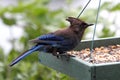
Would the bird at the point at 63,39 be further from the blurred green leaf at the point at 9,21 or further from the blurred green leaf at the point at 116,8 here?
Answer: the blurred green leaf at the point at 9,21

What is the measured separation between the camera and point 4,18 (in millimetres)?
5914

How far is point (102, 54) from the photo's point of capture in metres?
4.01

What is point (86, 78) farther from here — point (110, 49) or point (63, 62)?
A: point (110, 49)

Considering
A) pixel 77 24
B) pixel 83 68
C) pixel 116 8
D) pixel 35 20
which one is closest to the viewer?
pixel 83 68

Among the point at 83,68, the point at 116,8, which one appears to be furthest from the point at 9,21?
the point at 83,68

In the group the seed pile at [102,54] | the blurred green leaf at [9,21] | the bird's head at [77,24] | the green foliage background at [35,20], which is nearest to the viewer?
the seed pile at [102,54]

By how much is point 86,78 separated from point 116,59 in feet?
1.47

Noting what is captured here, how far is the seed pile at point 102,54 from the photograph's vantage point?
3.74 meters

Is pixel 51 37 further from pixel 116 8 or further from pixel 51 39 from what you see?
pixel 116 8

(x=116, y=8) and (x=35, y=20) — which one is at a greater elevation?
(x=116, y=8)

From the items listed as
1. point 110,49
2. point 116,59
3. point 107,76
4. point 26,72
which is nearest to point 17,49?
point 26,72

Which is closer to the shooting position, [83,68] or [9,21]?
[83,68]

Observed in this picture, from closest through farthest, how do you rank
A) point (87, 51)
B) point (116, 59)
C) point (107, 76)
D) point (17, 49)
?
point (107, 76) → point (116, 59) → point (87, 51) → point (17, 49)

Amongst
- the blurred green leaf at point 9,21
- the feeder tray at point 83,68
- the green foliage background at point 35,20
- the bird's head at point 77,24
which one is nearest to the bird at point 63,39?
the bird's head at point 77,24
